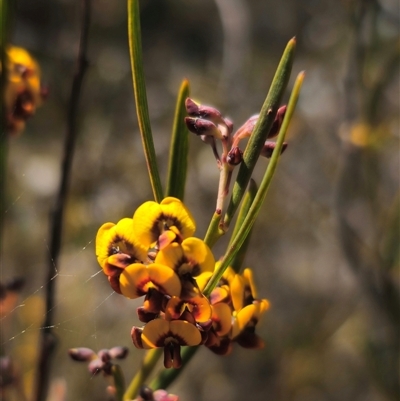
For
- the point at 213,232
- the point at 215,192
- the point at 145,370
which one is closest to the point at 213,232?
the point at 213,232

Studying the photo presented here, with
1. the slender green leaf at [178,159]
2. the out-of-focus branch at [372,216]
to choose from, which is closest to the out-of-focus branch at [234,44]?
the out-of-focus branch at [372,216]

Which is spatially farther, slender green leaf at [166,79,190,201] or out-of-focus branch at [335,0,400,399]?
out-of-focus branch at [335,0,400,399]

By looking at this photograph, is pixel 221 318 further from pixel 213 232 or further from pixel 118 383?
pixel 118 383

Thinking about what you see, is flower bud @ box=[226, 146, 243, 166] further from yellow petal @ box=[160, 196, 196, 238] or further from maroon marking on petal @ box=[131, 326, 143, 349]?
maroon marking on petal @ box=[131, 326, 143, 349]

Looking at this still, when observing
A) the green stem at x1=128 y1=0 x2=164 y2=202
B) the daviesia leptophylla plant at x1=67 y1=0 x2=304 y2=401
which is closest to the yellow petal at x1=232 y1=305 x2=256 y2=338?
the daviesia leptophylla plant at x1=67 y1=0 x2=304 y2=401

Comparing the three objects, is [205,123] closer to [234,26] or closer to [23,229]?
[234,26]

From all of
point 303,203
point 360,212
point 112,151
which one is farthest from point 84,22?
point 303,203
